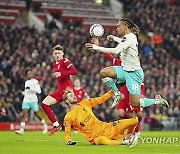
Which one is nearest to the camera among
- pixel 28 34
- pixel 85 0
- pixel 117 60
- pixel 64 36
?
pixel 117 60

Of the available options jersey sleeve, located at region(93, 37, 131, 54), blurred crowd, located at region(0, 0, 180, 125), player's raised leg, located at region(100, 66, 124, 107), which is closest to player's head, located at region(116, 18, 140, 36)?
jersey sleeve, located at region(93, 37, 131, 54)

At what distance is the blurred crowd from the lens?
3078 centimetres

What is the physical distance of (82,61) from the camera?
35469 mm

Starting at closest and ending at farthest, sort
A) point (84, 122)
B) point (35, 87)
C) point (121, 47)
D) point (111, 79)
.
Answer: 1. point (121, 47)
2. point (84, 122)
3. point (111, 79)
4. point (35, 87)

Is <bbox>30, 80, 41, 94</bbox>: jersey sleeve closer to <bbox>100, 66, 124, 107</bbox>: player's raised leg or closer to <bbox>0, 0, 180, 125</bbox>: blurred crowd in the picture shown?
<bbox>0, 0, 180, 125</bbox>: blurred crowd

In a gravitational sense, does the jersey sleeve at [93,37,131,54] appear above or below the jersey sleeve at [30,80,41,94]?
above

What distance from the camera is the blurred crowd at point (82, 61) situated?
101 feet

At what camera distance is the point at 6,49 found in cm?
3241

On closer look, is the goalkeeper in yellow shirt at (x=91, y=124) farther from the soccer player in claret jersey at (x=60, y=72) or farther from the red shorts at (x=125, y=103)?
the soccer player in claret jersey at (x=60, y=72)

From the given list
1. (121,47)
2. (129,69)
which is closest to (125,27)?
(121,47)

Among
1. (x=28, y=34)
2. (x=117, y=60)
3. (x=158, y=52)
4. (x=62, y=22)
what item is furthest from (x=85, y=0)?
(x=117, y=60)

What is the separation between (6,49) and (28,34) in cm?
301

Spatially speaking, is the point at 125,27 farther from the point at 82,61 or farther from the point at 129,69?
the point at 82,61

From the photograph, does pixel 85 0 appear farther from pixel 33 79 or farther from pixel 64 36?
pixel 33 79
